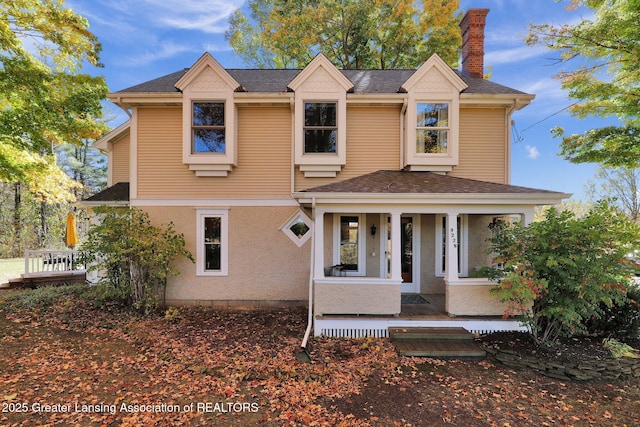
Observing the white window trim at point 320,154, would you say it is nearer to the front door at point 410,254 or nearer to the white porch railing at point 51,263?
the front door at point 410,254

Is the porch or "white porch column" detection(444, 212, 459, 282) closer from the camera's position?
the porch

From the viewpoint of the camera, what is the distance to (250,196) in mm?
8164

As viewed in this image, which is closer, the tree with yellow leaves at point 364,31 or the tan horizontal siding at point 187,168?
the tan horizontal siding at point 187,168

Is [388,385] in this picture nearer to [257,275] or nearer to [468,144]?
[257,275]

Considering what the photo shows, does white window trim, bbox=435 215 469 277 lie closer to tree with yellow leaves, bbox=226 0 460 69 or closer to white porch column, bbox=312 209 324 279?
white porch column, bbox=312 209 324 279

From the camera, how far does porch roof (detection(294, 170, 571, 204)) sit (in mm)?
6191

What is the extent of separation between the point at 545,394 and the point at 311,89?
817 centimetres

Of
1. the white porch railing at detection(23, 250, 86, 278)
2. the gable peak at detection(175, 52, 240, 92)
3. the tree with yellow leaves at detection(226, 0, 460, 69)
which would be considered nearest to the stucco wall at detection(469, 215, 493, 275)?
the gable peak at detection(175, 52, 240, 92)

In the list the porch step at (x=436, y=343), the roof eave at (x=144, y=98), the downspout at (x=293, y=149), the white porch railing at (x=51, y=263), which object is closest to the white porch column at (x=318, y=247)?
the downspout at (x=293, y=149)

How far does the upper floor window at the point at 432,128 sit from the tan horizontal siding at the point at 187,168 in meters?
3.83

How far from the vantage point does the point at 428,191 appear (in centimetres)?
640

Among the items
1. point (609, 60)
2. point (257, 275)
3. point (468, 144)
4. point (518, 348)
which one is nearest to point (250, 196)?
point (257, 275)

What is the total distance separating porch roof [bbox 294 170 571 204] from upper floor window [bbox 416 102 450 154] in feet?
3.71

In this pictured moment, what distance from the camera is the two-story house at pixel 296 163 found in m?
7.89
